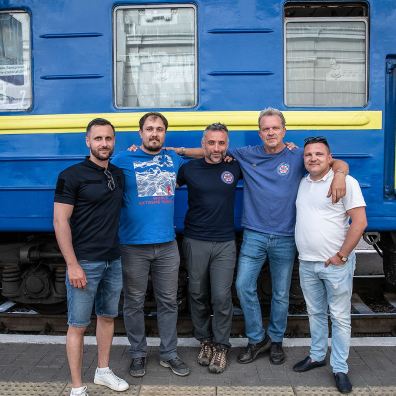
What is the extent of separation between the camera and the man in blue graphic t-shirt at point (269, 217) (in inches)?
144

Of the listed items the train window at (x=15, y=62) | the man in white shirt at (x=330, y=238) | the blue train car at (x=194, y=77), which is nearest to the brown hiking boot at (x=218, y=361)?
the man in white shirt at (x=330, y=238)

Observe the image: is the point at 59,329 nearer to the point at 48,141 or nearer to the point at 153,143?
the point at 48,141

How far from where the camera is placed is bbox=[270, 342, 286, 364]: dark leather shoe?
3.86 meters

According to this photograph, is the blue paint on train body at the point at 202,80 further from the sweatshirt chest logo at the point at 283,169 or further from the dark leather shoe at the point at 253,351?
the dark leather shoe at the point at 253,351

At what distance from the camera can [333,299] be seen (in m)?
3.47

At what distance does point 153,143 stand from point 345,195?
4.46 feet

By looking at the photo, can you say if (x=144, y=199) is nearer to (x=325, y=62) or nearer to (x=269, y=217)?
(x=269, y=217)

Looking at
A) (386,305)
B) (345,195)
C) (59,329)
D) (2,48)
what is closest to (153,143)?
(345,195)

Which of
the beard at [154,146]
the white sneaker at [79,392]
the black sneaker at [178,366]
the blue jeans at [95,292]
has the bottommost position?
the black sneaker at [178,366]

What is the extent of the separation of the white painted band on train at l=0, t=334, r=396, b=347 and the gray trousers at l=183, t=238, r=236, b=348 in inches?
19.8

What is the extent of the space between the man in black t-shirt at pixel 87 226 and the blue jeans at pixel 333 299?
54.2 inches

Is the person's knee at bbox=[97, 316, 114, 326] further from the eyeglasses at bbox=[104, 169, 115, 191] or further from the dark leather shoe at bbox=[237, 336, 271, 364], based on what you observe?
the dark leather shoe at bbox=[237, 336, 271, 364]

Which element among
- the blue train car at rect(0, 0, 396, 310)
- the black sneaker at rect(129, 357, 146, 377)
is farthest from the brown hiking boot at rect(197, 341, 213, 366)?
the blue train car at rect(0, 0, 396, 310)

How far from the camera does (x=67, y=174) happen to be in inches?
122
